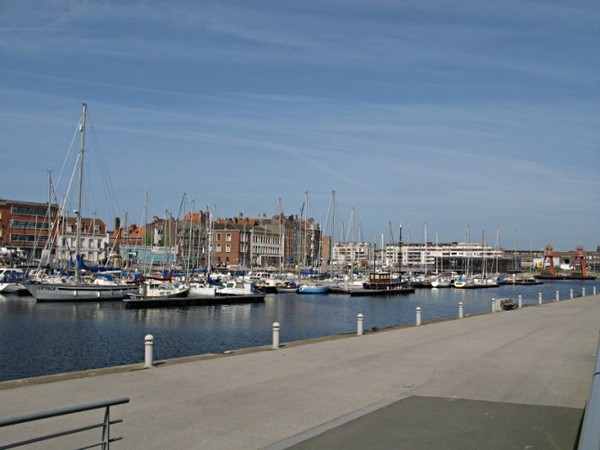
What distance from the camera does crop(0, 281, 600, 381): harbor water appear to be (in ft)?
110

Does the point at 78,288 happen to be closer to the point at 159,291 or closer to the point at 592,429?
the point at 159,291

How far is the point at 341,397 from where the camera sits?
558 inches

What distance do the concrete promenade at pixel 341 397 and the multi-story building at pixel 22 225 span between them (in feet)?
370

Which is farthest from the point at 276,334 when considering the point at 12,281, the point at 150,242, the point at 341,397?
the point at 150,242

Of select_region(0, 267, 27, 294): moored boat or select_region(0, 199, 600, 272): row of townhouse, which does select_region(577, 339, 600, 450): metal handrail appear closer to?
select_region(0, 199, 600, 272): row of townhouse

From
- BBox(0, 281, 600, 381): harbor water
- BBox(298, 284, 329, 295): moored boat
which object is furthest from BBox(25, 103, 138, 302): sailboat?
BBox(298, 284, 329, 295): moored boat

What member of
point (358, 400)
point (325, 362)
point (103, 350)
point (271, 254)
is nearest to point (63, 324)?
point (103, 350)

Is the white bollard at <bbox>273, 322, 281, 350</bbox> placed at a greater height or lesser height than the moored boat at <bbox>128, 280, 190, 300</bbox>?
greater

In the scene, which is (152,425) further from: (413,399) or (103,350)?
(103,350)

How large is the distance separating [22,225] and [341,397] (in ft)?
413

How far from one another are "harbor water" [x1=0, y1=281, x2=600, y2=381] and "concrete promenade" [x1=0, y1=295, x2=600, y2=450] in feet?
46.5

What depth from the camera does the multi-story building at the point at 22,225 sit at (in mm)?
125000

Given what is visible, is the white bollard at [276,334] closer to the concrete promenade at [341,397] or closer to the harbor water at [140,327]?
the concrete promenade at [341,397]

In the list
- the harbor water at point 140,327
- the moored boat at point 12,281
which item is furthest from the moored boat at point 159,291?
the moored boat at point 12,281
